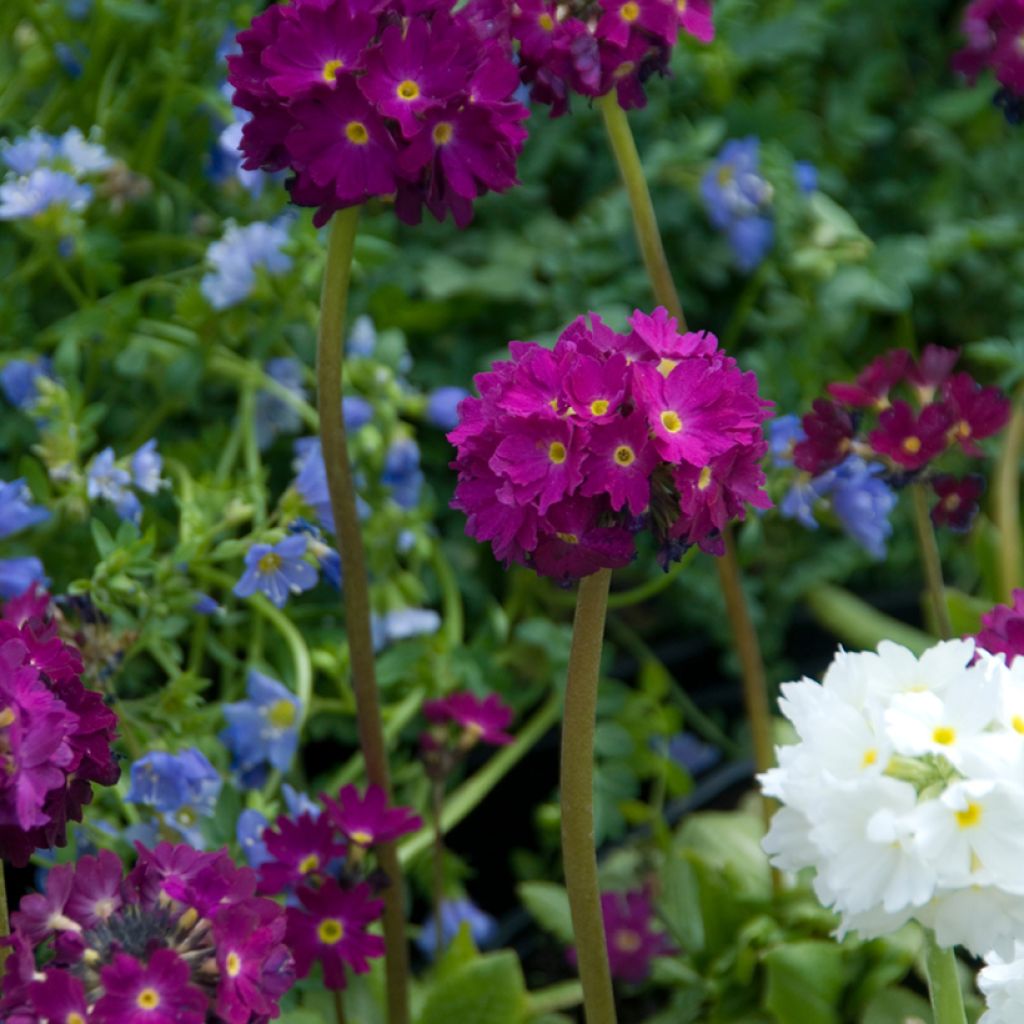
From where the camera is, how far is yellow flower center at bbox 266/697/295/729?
114 cm

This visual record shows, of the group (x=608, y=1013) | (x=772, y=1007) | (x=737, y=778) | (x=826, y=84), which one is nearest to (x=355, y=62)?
(x=608, y=1013)

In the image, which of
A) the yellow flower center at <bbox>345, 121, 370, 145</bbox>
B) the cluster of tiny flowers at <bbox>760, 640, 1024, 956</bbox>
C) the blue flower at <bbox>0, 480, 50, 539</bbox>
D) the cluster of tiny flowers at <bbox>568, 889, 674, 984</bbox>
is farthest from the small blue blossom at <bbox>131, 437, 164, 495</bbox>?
the cluster of tiny flowers at <bbox>760, 640, 1024, 956</bbox>

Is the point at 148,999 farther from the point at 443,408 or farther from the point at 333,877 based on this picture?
the point at 443,408

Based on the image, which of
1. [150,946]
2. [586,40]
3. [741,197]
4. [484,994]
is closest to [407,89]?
[586,40]

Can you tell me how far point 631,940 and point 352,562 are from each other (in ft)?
1.60

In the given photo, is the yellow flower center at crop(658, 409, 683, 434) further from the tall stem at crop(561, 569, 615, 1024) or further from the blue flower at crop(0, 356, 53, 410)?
the blue flower at crop(0, 356, 53, 410)

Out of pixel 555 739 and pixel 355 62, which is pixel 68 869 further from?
pixel 555 739

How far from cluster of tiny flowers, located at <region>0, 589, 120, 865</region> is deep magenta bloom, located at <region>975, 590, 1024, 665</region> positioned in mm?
475

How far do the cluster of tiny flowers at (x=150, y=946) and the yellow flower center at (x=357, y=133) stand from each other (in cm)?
41

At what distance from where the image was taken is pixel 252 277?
1.29 m

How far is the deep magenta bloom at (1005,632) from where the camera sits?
2.56 ft

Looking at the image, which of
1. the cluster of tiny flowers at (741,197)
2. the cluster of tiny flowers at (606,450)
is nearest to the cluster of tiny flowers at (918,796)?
the cluster of tiny flowers at (606,450)

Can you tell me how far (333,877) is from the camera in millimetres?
1003

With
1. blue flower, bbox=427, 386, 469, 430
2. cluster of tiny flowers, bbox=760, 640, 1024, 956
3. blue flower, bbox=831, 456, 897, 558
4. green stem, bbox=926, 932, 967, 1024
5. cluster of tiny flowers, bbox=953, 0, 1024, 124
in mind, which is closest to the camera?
cluster of tiny flowers, bbox=760, 640, 1024, 956
